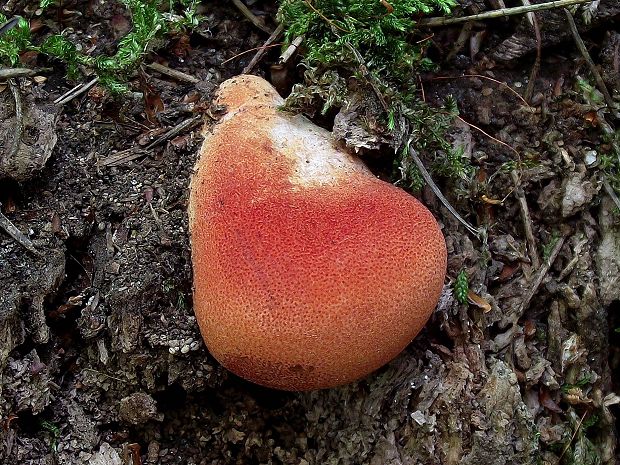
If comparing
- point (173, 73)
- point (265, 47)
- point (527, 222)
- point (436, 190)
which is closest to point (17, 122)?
point (173, 73)

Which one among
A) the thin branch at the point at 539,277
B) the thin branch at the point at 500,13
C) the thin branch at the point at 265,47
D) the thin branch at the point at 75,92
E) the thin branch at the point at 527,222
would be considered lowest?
the thin branch at the point at 539,277

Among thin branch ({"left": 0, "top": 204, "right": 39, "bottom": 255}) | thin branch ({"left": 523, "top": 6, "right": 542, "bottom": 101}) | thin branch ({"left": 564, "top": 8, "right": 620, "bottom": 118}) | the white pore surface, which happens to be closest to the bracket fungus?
the white pore surface

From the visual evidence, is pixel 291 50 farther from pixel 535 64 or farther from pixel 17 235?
pixel 17 235

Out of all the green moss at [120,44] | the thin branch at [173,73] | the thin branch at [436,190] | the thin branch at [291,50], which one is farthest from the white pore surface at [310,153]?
the green moss at [120,44]

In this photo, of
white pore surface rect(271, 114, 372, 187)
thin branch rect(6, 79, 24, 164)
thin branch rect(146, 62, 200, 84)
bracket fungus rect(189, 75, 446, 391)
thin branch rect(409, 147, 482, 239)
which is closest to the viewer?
bracket fungus rect(189, 75, 446, 391)

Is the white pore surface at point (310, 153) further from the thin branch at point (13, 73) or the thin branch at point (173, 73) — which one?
the thin branch at point (13, 73)

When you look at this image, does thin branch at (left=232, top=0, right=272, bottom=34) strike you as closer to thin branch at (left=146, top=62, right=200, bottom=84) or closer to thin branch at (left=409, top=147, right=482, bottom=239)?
thin branch at (left=146, top=62, right=200, bottom=84)
